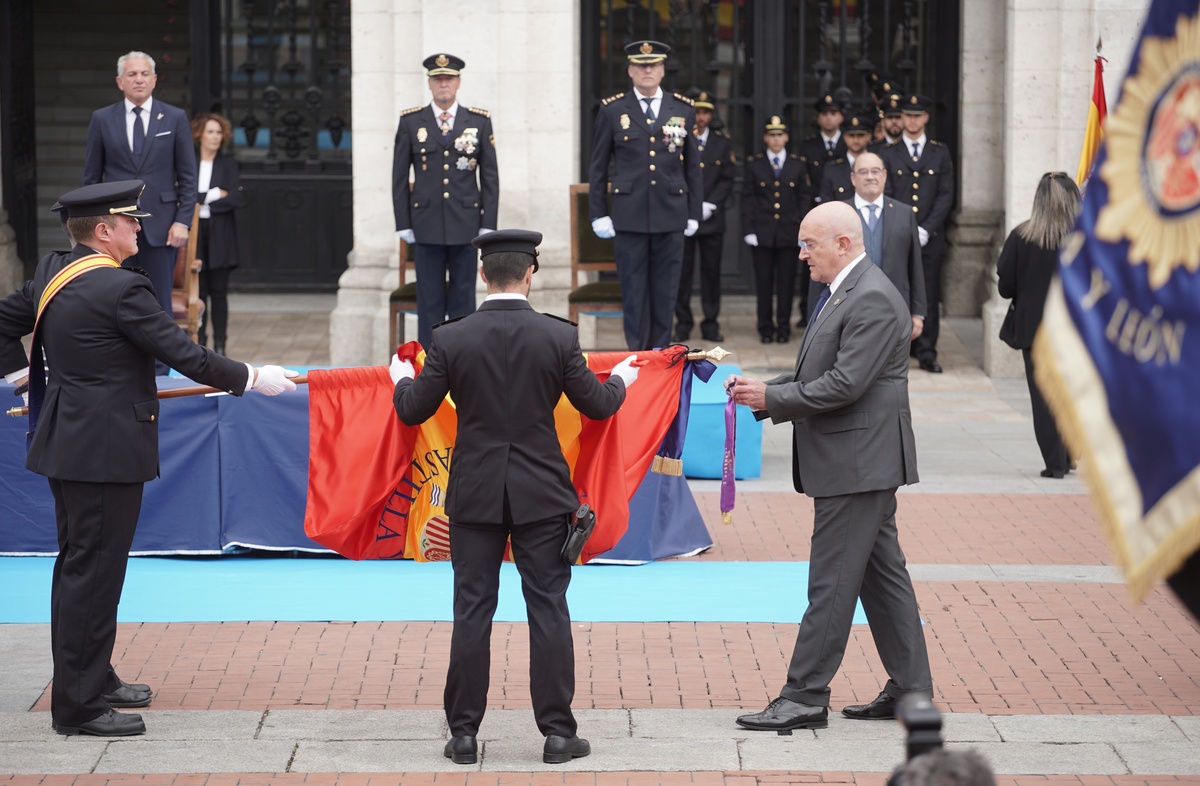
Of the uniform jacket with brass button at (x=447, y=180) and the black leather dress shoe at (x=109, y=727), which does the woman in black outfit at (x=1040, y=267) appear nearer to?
the uniform jacket with brass button at (x=447, y=180)

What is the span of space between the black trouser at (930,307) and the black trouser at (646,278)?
254cm

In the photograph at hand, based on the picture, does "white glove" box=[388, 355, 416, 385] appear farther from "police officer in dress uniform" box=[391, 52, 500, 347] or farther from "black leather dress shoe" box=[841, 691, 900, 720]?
"police officer in dress uniform" box=[391, 52, 500, 347]

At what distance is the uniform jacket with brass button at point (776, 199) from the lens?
1484cm

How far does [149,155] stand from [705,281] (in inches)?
232

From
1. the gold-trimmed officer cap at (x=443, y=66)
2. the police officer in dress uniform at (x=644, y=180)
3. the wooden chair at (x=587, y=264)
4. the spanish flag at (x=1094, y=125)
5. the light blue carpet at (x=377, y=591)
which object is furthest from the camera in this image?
the wooden chair at (x=587, y=264)

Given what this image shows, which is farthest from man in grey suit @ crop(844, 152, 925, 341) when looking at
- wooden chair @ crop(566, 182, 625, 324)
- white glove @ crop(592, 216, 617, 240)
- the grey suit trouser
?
the grey suit trouser

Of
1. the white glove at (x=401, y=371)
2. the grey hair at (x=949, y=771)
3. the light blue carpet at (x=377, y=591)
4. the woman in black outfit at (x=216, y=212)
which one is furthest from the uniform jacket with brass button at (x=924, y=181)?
the grey hair at (x=949, y=771)

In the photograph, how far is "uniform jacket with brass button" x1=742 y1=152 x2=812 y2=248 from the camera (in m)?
14.8

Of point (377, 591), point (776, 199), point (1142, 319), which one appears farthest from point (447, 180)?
point (1142, 319)

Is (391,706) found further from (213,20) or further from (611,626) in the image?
(213,20)

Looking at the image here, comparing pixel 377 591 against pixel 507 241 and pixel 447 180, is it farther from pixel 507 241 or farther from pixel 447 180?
pixel 447 180

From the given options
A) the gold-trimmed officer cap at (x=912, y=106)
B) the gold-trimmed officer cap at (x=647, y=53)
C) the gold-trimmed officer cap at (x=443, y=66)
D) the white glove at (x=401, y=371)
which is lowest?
the white glove at (x=401, y=371)

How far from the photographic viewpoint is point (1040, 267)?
1032 centimetres

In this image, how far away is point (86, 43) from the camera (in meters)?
20.8
